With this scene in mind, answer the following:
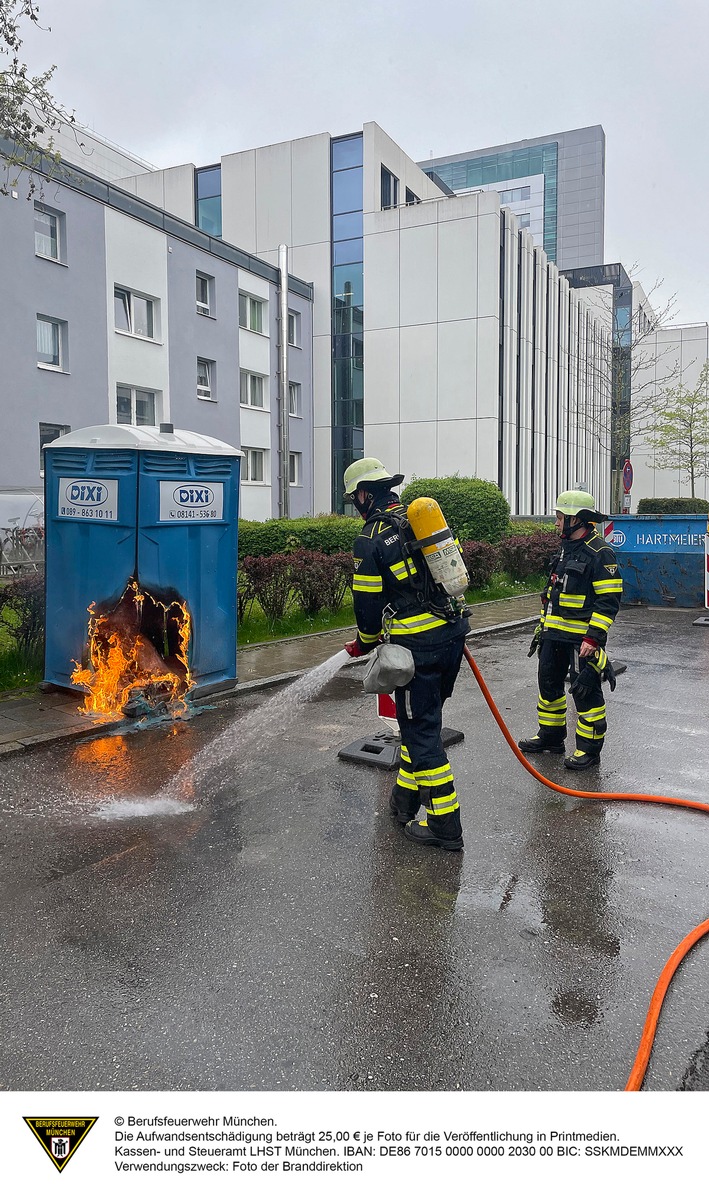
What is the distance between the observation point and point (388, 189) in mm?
32500

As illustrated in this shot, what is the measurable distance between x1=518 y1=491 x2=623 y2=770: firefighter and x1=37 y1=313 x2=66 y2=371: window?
17915 millimetres

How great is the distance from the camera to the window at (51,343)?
67.3 feet

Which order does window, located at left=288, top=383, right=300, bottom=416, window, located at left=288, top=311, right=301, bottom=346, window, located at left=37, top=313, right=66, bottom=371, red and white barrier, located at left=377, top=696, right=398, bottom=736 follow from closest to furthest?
red and white barrier, located at left=377, top=696, right=398, bottom=736
window, located at left=37, top=313, right=66, bottom=371
window, located at left=288, top=311, right=301, bottom=346
window, located at left=288, top=383, right=300, bottom=416

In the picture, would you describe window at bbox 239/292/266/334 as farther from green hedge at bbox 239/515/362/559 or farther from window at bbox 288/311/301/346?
green hedge at bbox 239/515/362/559

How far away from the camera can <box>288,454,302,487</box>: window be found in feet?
104

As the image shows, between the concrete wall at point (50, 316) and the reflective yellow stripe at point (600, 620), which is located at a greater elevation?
the concrete wall at point (50, 316)

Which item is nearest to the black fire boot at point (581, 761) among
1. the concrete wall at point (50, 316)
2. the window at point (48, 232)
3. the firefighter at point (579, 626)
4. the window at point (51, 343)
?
the firefighter at point (579, 626)

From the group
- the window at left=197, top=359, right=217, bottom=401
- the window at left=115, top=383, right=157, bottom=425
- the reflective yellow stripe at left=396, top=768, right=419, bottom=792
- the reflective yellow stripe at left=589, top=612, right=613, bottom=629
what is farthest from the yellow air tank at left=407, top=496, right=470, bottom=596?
the window at left=197, top=359, right=217, bottom=401

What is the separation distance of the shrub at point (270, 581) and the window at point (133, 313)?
1496cm

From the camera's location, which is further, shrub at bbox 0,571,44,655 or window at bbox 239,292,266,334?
window at bbox 239,292,266,334

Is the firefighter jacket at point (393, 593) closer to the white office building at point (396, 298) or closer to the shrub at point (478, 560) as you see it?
the shrub at point (478, 560)

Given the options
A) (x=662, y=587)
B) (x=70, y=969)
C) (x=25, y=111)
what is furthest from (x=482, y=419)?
(x=70, y=969)

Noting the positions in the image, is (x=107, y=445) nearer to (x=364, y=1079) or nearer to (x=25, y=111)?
(x=25, y=111)

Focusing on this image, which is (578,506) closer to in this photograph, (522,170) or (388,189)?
(388,189)
